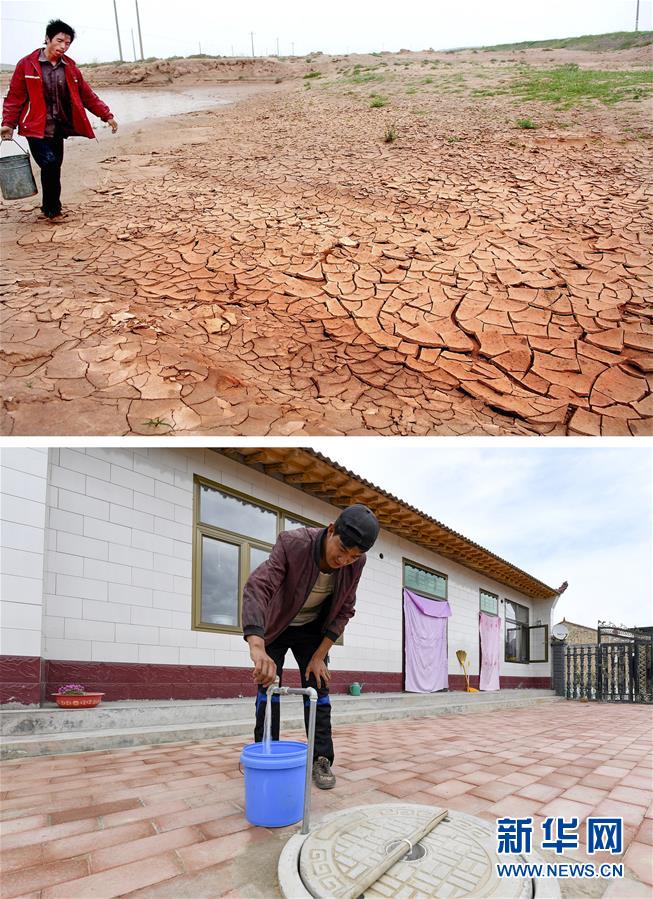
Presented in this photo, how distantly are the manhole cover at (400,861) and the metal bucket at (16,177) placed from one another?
17.4 feet

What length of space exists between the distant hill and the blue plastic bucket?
103 ft

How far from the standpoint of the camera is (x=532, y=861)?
1629 mm

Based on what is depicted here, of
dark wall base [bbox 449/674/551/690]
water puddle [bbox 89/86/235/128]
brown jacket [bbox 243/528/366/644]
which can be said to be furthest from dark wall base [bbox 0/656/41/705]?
water puddle [bbox 89/86/235/128]

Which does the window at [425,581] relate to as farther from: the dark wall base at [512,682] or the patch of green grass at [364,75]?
the patch of green grass at [364,75]

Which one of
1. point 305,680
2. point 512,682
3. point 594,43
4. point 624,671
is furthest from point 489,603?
point 594,43

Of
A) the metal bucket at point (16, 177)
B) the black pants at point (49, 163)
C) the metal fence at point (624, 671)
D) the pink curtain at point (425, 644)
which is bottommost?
the metal fence at point (624, 671)

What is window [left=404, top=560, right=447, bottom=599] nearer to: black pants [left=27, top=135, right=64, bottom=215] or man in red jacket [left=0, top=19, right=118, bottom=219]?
black pants [left=27, top=135, right=64, bottom=215]

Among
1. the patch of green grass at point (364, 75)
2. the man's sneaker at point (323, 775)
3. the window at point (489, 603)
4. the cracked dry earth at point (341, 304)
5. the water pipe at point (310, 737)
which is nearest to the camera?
the water pipe at point (310, 737)

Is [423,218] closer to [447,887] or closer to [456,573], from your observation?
[447,887]

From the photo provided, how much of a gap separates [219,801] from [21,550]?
2117 millimetres

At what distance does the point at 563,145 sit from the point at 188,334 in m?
6.96

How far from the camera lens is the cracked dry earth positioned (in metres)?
3.31

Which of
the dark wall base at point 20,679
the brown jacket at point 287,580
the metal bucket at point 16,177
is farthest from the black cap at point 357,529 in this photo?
the metal bucket at point 16,177

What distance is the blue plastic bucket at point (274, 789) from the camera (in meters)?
1.85
